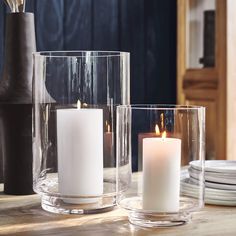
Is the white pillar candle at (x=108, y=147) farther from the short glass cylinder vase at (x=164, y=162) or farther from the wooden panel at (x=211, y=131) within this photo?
the wooden panel at (x=211, y=131)

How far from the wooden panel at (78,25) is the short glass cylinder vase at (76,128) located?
6.18 feet

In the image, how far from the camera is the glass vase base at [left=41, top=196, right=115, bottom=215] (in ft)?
3.00

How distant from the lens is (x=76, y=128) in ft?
3.03

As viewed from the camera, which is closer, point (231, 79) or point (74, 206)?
point (74, 206)

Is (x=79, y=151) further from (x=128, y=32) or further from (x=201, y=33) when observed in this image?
(x=128, y=32)

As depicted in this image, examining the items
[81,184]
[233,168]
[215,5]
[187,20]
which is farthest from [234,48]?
[81,184]

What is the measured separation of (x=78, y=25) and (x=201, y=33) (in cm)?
60

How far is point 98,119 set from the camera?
936mm

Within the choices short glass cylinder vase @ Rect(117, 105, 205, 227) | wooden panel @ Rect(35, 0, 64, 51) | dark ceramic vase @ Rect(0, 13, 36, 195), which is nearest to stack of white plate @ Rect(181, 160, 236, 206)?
short glass cylinder vase @ Rect(117, 105, 205, 227)

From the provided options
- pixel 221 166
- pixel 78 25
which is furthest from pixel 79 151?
pixel 78 25

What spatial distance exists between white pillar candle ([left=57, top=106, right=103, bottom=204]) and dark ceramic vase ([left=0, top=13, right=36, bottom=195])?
14cm

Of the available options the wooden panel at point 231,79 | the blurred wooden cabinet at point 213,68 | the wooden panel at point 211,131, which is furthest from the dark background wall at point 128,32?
the wooden panel at point 231,79

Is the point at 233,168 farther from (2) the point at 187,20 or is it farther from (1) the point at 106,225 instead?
(2) the point at 187,20

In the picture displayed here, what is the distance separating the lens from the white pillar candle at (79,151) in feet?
3.03
